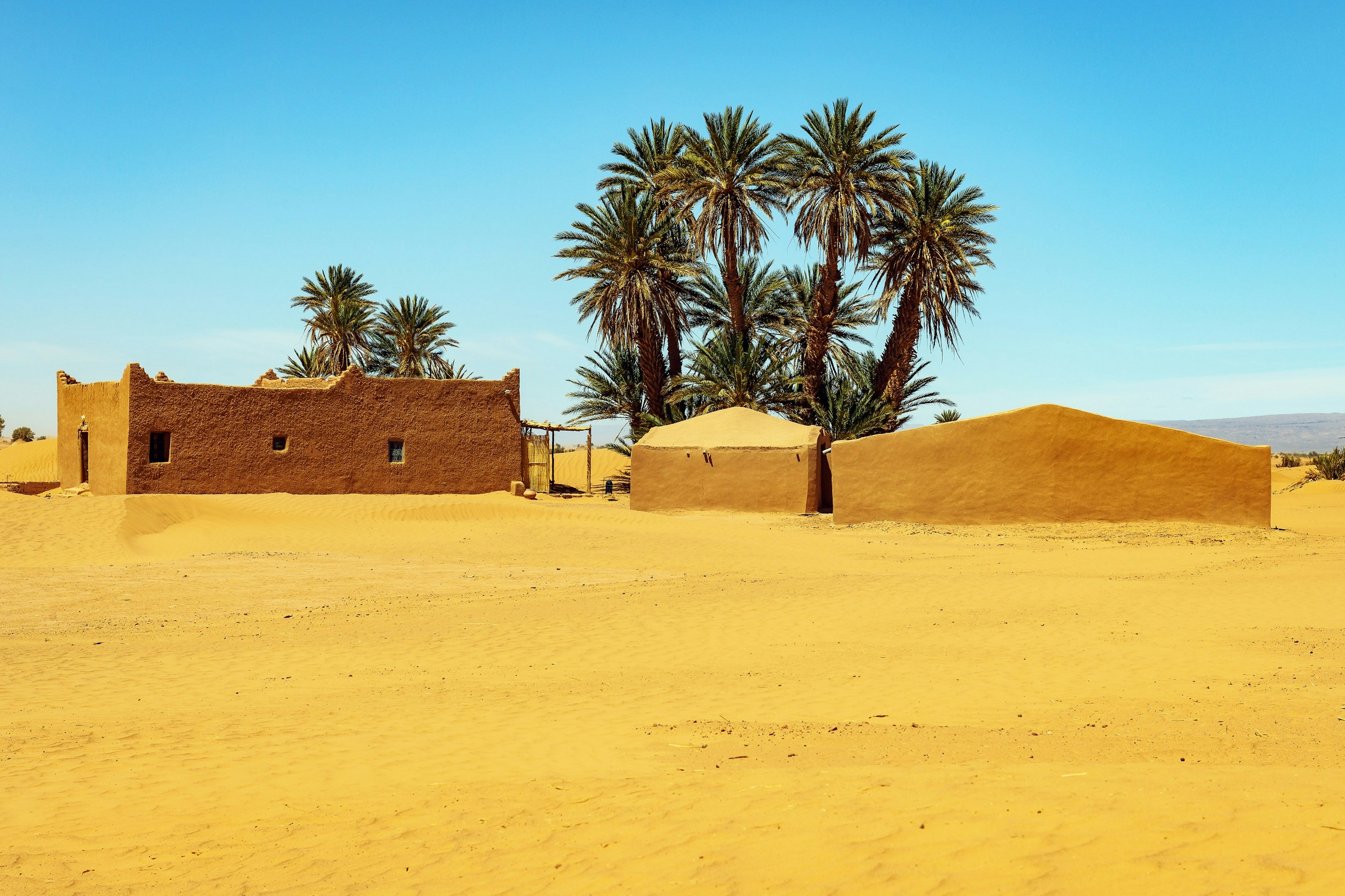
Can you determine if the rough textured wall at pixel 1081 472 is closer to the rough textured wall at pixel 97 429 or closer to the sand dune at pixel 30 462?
the rough textured wall at pixel 97 429

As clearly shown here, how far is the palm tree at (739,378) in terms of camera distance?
36656mm

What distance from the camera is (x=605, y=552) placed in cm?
1902

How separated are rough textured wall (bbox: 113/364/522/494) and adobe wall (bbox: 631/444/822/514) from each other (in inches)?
184

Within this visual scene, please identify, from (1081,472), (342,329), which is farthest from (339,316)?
(1081,472)

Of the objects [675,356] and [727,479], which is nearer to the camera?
[727,479]

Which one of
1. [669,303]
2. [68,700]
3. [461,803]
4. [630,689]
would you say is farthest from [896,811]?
[669,303]

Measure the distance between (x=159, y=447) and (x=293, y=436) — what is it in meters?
3.61

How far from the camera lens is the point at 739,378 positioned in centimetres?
3650

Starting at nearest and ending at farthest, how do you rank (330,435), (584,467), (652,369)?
(330,435)
(652,369)
(584,467)

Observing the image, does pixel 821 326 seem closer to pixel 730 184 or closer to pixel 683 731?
pixel 730 184

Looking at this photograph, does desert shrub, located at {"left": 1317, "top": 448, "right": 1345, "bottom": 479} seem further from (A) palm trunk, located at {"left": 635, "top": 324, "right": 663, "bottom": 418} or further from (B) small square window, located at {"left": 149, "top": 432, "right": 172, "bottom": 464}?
(B) small square window, located at {"left": 149, "top": 432, "right": 172, "bottom": 464}

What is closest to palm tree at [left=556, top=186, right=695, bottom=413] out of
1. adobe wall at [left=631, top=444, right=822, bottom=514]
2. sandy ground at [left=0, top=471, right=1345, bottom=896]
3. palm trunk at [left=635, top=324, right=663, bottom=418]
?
palm trunk at [left=635, top=324, right=663, bottom=418]

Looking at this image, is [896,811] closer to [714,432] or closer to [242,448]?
[714,432]

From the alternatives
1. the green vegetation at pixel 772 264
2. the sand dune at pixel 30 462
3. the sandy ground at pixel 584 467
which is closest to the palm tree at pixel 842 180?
the green vegetation at pixel 772 264
